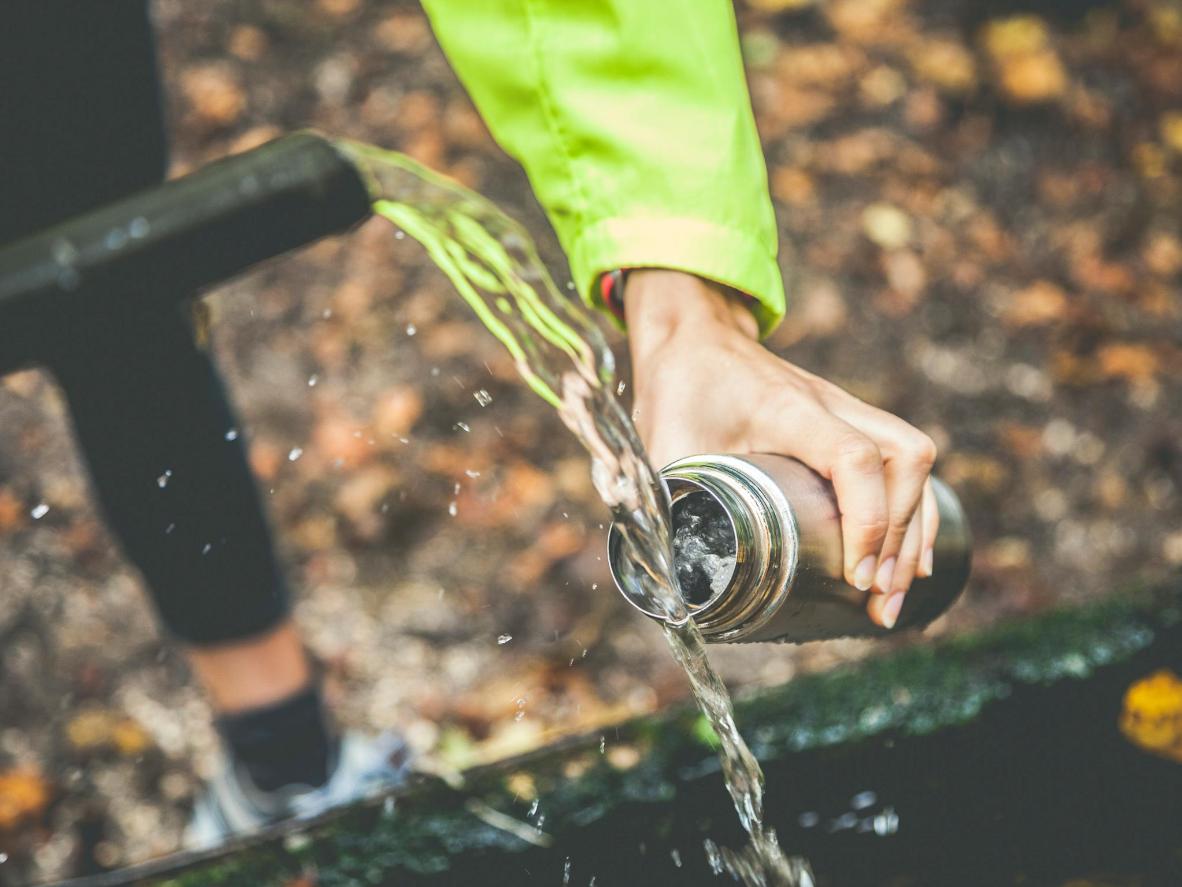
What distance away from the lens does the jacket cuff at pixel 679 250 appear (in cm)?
94

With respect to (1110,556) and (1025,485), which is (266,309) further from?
(1110,556)

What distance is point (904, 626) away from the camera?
3.83 ft

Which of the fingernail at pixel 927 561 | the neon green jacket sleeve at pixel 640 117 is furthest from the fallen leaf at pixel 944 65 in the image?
the fingernail at pixel 927 561

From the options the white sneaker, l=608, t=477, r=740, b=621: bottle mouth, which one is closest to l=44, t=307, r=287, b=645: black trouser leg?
the white sneaker

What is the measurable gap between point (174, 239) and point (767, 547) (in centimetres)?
52

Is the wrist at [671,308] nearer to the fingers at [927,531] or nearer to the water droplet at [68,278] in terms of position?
the fingers at [927,531]

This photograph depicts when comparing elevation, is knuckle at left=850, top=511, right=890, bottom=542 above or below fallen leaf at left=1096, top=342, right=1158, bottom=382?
above

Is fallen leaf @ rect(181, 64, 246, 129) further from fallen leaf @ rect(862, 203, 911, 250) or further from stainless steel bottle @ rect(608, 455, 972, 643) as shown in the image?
stainless steel bottle @ rect(608, 455, 972, 643)

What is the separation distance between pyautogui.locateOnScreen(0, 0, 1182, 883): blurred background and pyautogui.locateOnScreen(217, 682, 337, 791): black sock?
0.47 feet

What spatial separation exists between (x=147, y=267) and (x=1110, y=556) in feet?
6.42

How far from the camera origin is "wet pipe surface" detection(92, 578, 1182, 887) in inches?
51.6

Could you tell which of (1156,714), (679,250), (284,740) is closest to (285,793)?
(284,740)

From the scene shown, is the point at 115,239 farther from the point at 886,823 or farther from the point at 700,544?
the point at 886,823

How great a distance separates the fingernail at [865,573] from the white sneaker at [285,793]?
3.39ft
